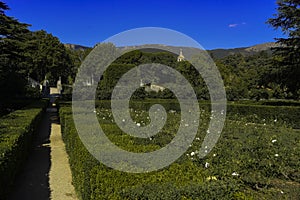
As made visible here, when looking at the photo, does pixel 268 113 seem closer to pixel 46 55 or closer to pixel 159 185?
pixel 159 185

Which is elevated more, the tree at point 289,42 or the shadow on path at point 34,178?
the tree at point 289,42

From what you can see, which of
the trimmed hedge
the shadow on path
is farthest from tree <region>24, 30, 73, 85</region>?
the trimmed hedge

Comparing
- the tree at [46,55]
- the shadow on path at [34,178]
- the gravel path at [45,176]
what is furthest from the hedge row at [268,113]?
the tree at [46,55]

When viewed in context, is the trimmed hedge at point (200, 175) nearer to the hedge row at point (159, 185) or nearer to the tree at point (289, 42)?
the hedge row at point (159, 185)

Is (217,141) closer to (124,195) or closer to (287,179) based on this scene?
(287,179)

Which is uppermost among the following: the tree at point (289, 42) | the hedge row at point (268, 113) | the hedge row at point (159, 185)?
the tree at point (289, 42)

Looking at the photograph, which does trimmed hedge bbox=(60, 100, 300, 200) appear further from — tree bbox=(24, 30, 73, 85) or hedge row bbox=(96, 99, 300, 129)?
tree bbox=(24, 30, 73, 85)

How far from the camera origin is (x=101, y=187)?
2.72m

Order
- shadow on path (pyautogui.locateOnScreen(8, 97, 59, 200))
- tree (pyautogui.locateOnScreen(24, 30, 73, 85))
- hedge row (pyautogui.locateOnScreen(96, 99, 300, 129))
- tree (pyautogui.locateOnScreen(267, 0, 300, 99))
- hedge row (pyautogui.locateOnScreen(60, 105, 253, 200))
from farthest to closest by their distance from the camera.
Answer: tree (pyautogui.locateOnScreen(24, 30, 73, 85)) → tree (pyautogui.locateOnScreen(267, 0, 300, 99)) → hedge row (pyautogui.locateOnScreen(96, 99, 300, 129)) → shadow on path (pyautogui.locateOnScreen(8, 97, 59, 200)) → hedge row (pyautogui.locateOnScreen(60, 105, 253, 200))

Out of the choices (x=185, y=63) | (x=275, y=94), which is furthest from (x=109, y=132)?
(x=275, y=94)

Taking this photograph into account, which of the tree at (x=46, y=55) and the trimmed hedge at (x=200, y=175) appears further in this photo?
the tree at (x=46, y=55)

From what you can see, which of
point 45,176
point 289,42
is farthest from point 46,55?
point 45,176

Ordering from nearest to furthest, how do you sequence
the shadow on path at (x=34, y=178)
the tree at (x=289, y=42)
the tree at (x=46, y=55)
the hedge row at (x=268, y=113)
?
the shadow on path at (x=34, y=178), the hedge row at (x=268, y=113), the tree at (x=289, y=42), the tree at (x=46, y=55)

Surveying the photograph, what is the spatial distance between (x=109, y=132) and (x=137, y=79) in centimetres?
2343
